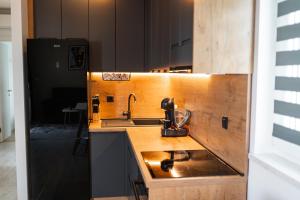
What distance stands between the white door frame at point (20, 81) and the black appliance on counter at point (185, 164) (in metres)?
1.63

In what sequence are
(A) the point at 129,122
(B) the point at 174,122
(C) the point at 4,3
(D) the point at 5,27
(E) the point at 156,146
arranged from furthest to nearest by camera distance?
(D) the point at 5,27 → (C) the point at 4,3 → (A) the point at 129,122 → (B) the point at 174,122 → (E) the point at 156,146

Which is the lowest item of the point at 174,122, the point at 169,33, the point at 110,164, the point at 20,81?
the point at 110,164

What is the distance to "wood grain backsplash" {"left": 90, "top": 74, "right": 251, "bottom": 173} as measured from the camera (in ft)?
6.07

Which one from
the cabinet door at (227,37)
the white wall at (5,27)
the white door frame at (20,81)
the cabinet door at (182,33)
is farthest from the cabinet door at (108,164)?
the white wall at (5,27)

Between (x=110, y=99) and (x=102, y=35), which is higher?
(x=102, y=35)

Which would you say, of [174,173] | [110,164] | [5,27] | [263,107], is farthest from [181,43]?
[5,27]

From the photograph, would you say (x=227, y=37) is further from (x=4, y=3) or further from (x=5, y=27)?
(x=5, y=27)

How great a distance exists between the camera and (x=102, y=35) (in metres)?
3.44

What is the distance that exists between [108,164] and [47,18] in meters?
1.70

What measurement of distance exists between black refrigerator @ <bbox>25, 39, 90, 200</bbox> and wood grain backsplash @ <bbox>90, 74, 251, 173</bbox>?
757mm

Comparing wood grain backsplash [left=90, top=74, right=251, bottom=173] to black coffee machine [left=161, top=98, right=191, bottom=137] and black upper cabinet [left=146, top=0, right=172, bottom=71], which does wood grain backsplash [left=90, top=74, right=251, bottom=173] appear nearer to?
black coffee machine [left=161, top=98, right=191, bottom=137]

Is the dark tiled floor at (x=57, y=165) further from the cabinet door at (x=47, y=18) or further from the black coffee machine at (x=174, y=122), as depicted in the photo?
the cabinet door at (x=47, y=18)

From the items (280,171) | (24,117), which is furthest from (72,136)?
(280,171)

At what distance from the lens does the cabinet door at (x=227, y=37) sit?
1648 mm
